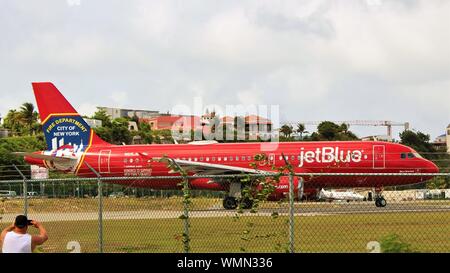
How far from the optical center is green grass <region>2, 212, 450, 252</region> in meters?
17.4

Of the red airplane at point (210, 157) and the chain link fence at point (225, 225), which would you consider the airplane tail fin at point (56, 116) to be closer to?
the red airplane at point (210, 157)

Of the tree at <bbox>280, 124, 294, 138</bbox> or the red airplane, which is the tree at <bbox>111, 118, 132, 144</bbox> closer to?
the tree at <bbox>280, 124, 294, 138</bbox>

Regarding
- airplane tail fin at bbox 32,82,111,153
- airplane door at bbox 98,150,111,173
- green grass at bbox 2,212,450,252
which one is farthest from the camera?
airplane tail fin at bbox 32,82,111,153

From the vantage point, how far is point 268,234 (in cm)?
1736

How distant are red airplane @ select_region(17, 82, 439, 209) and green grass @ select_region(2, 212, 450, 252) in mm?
9999

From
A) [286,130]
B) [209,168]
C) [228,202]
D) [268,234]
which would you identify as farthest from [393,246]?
[286,130]

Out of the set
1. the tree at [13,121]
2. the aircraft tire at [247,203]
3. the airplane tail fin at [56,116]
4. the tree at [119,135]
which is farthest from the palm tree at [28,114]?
the aircraft tire at [247,203]

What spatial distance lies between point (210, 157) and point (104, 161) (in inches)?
252

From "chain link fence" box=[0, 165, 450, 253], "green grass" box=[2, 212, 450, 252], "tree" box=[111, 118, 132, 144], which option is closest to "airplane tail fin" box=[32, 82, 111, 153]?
"chain link fence" box=[0, 165, 450, 253]

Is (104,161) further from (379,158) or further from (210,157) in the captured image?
(379,158)

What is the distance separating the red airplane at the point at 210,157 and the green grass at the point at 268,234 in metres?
10.00

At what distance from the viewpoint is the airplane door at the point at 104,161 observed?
1759 inches
